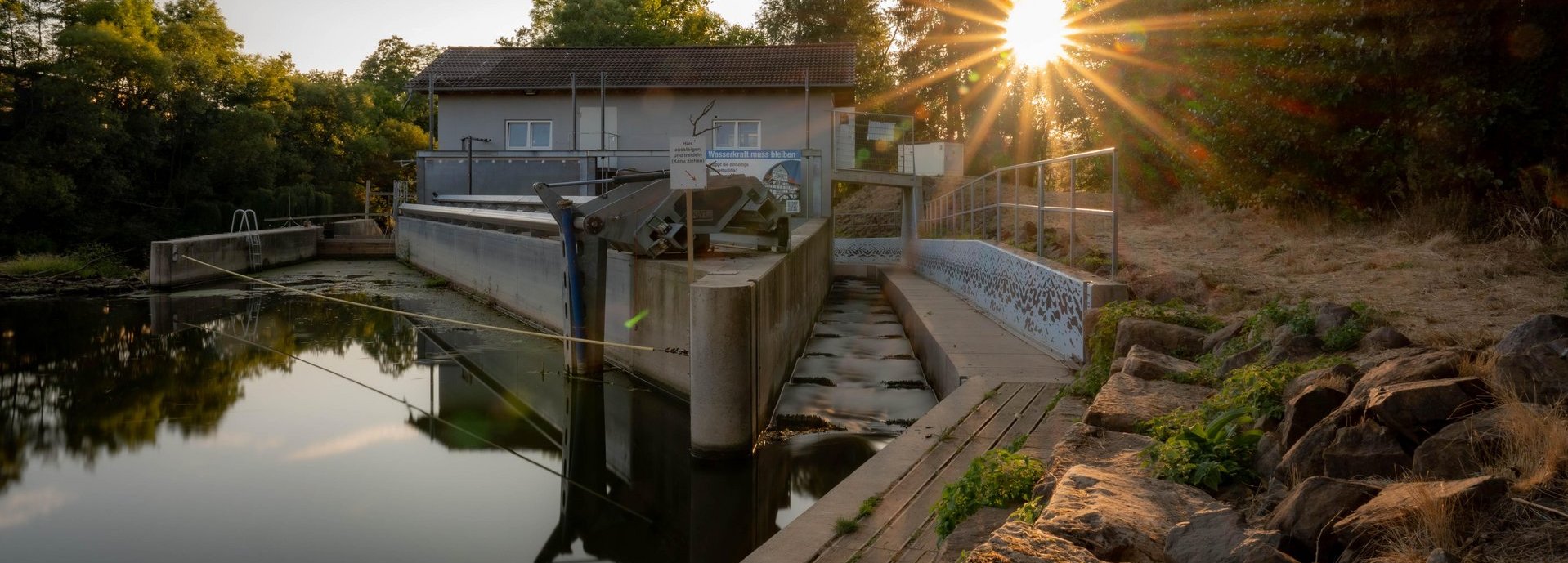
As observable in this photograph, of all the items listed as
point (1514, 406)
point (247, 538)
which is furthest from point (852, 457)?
point (1514, 406)

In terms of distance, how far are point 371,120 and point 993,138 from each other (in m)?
38.8

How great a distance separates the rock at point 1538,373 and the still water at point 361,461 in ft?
18.6

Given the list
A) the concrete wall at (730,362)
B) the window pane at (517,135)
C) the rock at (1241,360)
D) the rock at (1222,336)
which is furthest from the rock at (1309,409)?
the window pane at (517,135)

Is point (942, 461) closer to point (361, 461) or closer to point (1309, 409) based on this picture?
point (1309, 409)

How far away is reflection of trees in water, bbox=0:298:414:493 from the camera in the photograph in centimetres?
1298

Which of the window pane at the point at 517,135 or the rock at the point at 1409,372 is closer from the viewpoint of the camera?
the rock at the point at 1409,372

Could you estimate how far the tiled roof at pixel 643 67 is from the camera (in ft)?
120

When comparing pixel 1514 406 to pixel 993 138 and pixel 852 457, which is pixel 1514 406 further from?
pixel 993 138

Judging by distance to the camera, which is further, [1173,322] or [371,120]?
[371,120]

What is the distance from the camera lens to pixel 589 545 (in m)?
9.11

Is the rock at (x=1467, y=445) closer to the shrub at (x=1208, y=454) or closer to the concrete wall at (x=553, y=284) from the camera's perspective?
the shrub at (x=1208, y=454)

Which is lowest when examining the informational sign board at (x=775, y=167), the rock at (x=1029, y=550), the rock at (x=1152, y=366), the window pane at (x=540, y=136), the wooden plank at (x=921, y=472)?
the wooden plank at (x=921, y=472)

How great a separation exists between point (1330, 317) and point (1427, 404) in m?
2.31

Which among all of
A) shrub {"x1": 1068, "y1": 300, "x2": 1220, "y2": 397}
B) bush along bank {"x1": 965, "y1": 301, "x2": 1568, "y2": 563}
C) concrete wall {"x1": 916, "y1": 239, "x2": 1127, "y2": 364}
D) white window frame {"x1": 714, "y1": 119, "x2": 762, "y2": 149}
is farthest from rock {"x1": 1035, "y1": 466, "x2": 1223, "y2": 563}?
white window frame {"x1": 714, "y1": 119, "x2": 762, "y2": 149}
